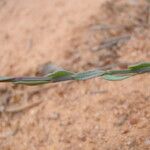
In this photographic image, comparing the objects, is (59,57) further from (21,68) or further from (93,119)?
(93,119)

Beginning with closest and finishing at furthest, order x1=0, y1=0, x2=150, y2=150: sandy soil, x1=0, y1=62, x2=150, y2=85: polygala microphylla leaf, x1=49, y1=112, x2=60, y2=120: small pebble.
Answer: x1=0, y1=62, x2=150, y2=85: polygala microphylla leaf < x1=0, y1=0, x2=150, y2=150: sandy soil < x1=49, y1=112, x2=60, y2=120: small pebble

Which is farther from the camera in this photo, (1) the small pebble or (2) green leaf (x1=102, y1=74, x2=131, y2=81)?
(1) the small pebble

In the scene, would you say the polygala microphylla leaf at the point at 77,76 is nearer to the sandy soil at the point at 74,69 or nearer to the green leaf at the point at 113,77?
the green leaf at the point at 113,77

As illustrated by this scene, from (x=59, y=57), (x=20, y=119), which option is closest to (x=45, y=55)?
(x=59, y=57)

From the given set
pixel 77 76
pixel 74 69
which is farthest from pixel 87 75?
pixel 74 69

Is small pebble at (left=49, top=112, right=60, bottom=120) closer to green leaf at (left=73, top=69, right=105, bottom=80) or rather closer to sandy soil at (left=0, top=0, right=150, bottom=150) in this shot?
sandy soil at (left=0, top=0, right=150, bottom=150)

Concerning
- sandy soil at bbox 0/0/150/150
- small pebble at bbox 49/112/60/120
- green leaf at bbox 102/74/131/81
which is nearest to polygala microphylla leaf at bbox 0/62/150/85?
green leaf at bbox 102/74/131/81

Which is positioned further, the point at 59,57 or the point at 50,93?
the point at 59,57

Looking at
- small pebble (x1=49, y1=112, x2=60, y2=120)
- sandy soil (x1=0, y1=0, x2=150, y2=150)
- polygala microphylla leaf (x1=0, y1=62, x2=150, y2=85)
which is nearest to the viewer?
polygala microphylla leaf (x1=0, y1=62, x2=150, y2=85)
